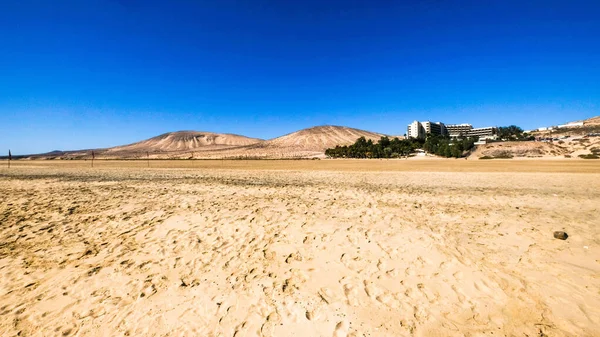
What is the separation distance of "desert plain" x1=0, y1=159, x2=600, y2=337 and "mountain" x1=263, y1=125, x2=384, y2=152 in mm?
135105

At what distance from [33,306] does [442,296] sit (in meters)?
7.42

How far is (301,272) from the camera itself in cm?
547

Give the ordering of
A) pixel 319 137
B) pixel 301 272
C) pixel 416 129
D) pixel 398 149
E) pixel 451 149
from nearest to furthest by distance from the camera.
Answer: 1. pixel 301 272
2. pixel 451 149
3. pixel 398 149
4. pixel 319 137
5. pixel 416 129

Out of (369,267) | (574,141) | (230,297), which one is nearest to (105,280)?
(230,297)

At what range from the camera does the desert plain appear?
12.9ft

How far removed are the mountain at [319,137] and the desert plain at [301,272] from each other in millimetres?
135105

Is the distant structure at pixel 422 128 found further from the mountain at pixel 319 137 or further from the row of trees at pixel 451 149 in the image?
the row of trees at pixel 451 149

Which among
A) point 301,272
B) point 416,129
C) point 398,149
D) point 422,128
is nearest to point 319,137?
point 416,129

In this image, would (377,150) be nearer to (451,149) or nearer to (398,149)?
(398,149)

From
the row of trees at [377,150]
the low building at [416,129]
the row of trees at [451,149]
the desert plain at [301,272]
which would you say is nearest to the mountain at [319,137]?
the low building at [416,129]

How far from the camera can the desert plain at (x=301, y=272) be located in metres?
3.94

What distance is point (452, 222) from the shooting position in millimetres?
8602

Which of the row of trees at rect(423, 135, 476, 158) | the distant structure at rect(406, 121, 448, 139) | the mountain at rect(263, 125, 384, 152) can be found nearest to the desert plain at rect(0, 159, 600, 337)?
the row of trees at rect(423, 135, 476, 158)

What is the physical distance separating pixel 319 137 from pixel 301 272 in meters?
164
